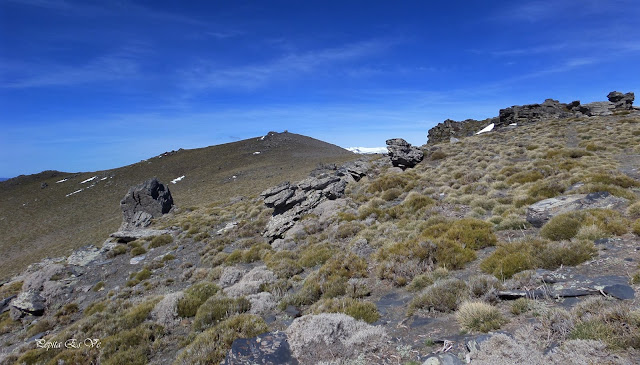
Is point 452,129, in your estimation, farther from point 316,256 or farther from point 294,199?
point 316,256

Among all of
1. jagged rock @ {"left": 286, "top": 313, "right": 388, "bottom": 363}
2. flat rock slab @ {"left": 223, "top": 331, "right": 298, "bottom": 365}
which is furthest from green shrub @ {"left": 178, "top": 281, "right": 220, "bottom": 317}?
jagged rock @ {"left": 286, "top": 313, "right": 388, "bottom": 363}

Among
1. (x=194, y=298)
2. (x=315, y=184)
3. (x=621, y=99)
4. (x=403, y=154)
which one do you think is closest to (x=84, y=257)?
(x=194, y=298)

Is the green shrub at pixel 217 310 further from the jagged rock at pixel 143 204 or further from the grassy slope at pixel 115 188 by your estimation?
the grassy slope at pixel 115 188

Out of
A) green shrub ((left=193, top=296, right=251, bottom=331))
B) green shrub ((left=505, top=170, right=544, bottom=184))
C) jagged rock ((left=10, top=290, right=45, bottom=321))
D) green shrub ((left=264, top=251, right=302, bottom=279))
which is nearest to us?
green shrub ((left=193, top=296, right=251, bottom=331))

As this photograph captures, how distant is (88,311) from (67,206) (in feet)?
183

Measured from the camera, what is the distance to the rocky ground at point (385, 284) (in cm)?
532

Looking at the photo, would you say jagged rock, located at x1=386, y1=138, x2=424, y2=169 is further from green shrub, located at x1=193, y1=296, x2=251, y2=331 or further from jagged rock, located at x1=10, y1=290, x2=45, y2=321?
jagged rock, located at x1=10, y1=290, x2=45, y2=321

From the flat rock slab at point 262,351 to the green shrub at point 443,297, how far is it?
2941 mm

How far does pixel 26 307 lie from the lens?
48.2 ft

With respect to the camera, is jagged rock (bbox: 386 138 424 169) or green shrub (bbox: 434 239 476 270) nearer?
green shrub (bbox: 434 239 476 270)

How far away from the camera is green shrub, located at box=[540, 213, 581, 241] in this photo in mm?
8953

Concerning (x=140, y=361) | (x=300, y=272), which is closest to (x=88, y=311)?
(x=140, y=361)

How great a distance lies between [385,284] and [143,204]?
34.7m

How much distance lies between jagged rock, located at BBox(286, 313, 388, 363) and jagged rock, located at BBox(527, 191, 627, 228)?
8519 millimetres
